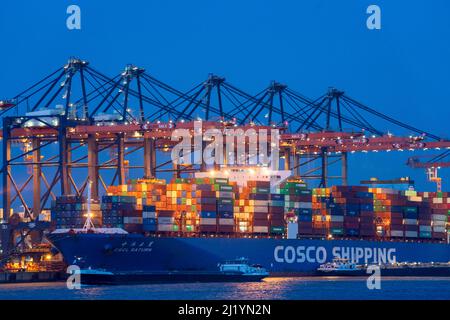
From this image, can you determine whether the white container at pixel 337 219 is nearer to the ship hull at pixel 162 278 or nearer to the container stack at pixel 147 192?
the ship hull at pixel 162 278

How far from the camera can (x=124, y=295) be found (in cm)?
5191

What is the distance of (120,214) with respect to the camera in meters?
64.9

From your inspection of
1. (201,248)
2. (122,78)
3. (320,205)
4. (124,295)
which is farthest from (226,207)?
(124,295)

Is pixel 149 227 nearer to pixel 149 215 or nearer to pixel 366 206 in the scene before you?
pixel 149 215

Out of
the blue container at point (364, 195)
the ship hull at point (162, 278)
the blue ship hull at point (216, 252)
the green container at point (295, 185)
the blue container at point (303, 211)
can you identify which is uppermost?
the green container at point (295, 185)

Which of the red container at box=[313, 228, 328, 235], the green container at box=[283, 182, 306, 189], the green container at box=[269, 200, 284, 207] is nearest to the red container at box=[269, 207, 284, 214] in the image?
the green container at box=[269, 200, 284, 207]

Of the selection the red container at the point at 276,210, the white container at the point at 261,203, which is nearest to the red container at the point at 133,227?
the white container at the point at 261,203

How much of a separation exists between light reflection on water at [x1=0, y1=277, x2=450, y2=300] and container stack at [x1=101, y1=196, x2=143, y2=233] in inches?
176

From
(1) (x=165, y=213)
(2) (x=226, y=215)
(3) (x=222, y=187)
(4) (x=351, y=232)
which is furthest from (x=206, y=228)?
(4) (x=351, y=232)

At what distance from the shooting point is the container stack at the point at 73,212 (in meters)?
65.8

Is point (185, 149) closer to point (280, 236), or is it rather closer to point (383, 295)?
A: point (280, 236)

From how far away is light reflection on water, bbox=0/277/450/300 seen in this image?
51.5 meters

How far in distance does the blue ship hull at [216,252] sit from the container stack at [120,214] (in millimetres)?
959

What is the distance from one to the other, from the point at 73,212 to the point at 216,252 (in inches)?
351
